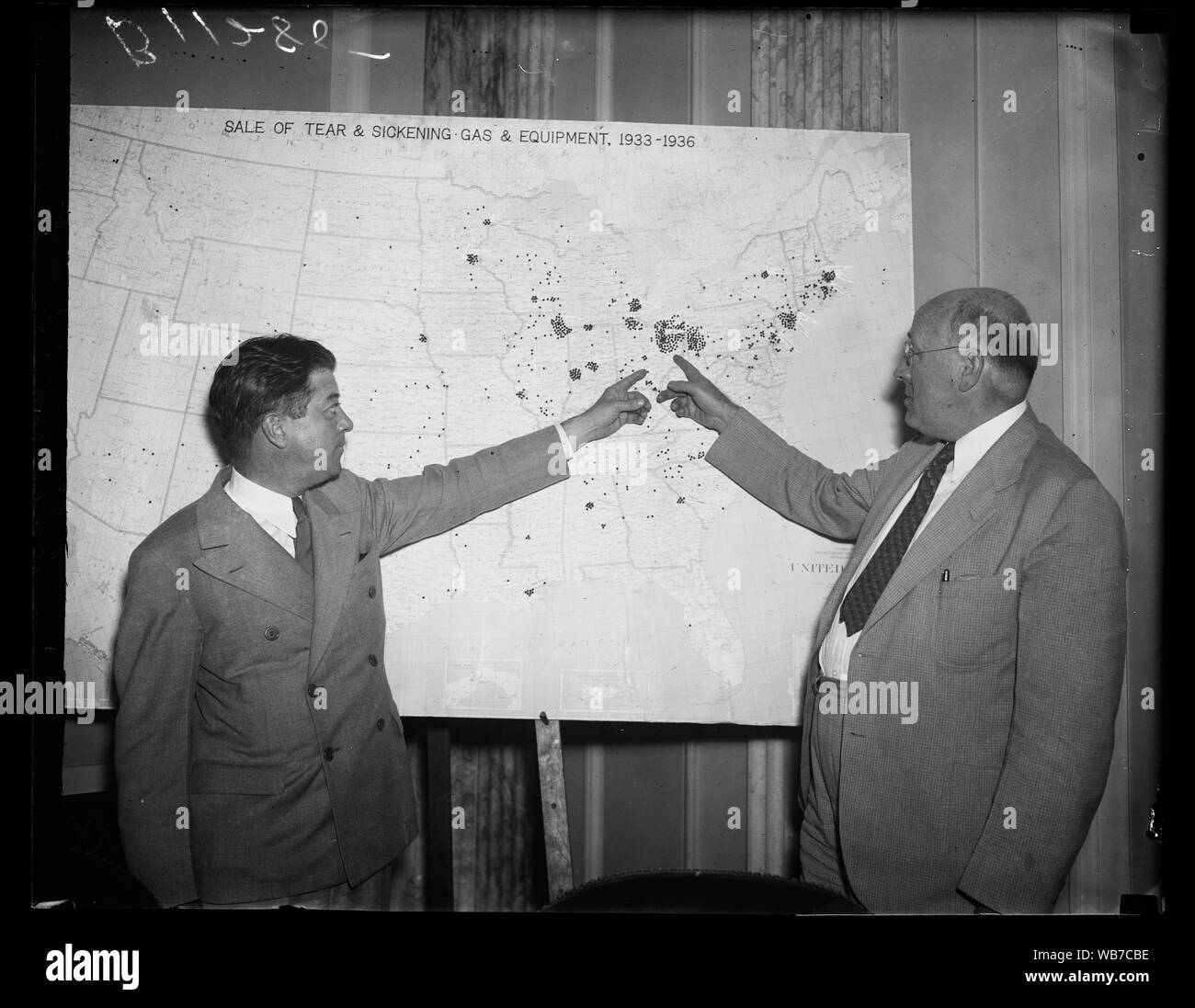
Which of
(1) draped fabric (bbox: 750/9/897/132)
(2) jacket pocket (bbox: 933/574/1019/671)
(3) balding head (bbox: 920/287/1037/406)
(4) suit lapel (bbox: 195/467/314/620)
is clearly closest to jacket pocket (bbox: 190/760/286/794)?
(4) suit lapel (bbox: 195/467/314/620)

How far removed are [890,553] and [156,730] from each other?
65.7 inches

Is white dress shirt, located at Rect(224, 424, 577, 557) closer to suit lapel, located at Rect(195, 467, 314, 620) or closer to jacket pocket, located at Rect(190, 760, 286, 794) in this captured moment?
suit lapel, located at Rect(195, 467, 314, 620)

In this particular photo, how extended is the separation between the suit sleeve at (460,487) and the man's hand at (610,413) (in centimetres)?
6

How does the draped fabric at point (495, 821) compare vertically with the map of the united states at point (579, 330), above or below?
below

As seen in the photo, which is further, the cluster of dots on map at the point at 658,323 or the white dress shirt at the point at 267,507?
the cluster of dots on map at the point at 658,323

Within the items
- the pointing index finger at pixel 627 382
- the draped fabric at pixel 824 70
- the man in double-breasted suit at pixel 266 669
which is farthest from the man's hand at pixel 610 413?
the draped fabric at pixel 824 70

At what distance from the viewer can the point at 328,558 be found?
6.28ft

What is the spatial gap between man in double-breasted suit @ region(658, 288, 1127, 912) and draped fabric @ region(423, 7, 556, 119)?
114cm

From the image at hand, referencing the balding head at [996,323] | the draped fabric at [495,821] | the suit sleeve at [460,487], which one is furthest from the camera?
the draped fabric at [495,821]

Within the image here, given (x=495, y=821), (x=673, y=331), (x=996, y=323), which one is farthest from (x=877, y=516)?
(x=495, y=821)

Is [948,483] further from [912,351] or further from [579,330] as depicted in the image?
[579,330]

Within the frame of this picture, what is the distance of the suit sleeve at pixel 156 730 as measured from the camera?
1834 millimetres

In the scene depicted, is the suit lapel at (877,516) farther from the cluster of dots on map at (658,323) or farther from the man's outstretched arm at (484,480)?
the man's outstretched arm at (484,480)
